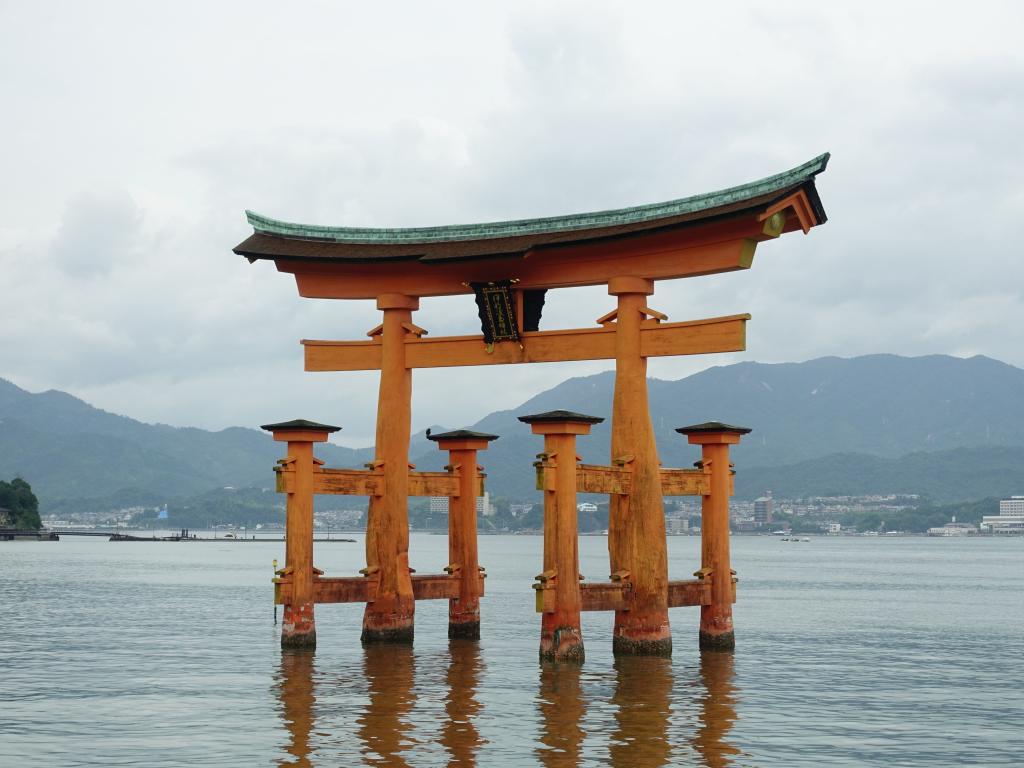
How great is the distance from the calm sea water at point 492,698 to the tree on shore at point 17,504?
106 meters

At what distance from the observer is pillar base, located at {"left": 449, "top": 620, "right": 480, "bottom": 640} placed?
28.9 metres

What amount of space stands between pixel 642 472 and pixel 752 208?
5.14 meters

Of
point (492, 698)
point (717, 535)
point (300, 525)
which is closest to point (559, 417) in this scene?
point (492, 698)

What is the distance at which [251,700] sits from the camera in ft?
68.1

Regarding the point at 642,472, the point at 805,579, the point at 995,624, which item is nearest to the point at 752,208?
the point at 642,472

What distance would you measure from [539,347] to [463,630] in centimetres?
751

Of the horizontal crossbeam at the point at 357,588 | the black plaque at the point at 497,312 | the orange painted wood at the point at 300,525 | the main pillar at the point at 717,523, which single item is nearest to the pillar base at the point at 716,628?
the main pillar at the point at 717,523

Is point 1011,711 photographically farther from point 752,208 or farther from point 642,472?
point 752,208

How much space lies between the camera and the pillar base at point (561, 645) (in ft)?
73.7

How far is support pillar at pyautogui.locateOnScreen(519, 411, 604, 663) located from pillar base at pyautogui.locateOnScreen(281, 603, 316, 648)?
5.20 meters

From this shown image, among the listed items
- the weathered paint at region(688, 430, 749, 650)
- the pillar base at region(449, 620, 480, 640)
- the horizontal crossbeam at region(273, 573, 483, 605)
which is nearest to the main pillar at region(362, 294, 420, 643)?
the horizontal crossbeam at region(273, 573, 483, 605)

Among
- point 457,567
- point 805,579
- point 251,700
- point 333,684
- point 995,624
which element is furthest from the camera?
point 805,579

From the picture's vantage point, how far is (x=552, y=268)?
2514 cm

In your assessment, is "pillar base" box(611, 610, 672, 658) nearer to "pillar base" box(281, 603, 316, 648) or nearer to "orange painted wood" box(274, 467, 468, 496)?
"orange painted wood" box(274, 467, 468, 496)
